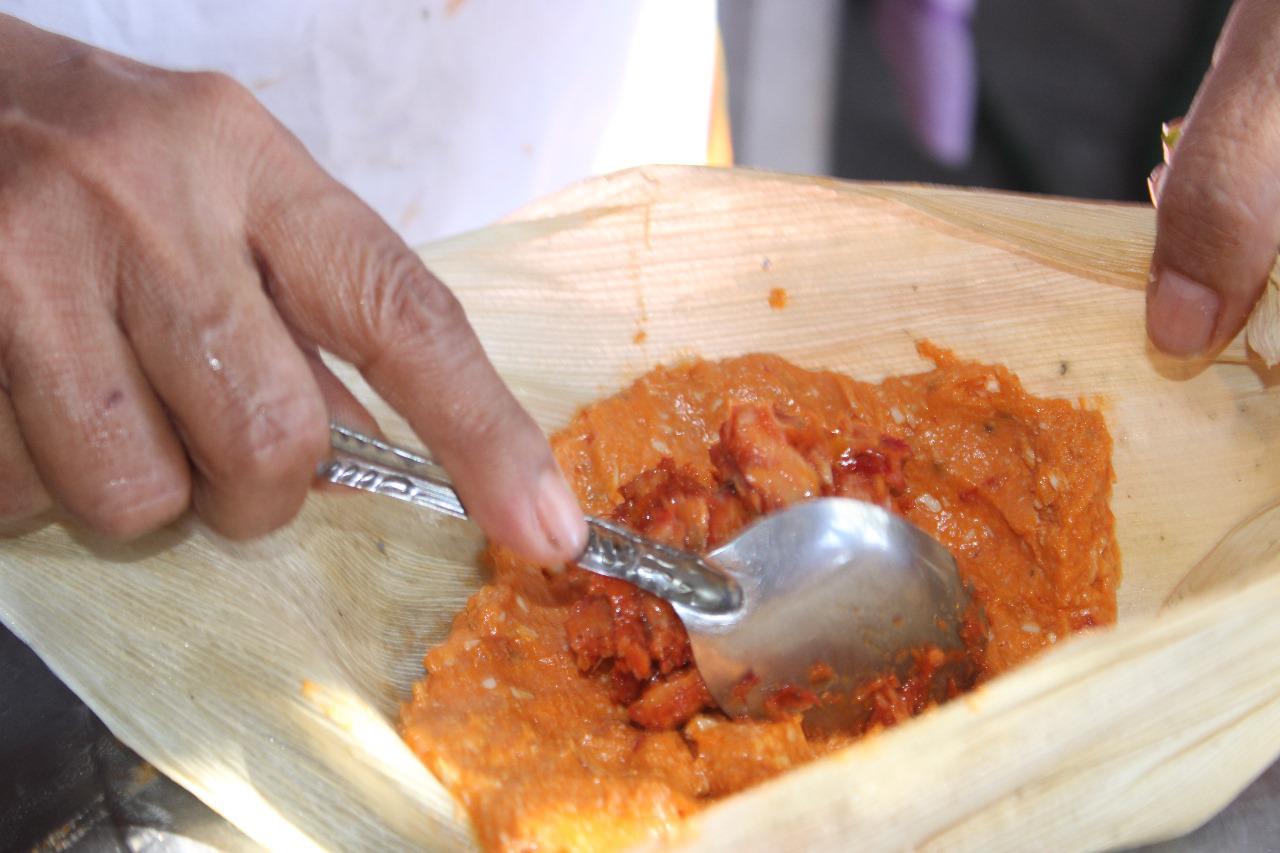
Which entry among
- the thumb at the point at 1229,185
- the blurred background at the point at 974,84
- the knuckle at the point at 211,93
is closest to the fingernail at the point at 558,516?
the knuckle at the point at 211,93

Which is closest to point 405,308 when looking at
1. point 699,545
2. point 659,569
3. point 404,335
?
point 404,335

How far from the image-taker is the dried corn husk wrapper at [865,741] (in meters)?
1.14

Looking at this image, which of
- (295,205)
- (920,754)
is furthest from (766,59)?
(920,754)

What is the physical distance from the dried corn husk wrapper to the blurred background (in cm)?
183

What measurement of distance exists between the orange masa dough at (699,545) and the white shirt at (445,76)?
0.95m

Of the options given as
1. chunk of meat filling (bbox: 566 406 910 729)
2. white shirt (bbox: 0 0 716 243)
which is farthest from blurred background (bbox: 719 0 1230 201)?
chunk of meat filling (bbox: 566 406 910 729)

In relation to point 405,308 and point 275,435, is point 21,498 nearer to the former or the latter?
point 275,435

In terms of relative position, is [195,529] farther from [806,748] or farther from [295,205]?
[806,748]

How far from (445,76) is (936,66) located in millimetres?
2068

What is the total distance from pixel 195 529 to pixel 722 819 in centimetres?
84

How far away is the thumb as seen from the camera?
1438 mm

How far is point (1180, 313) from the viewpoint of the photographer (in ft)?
5.37

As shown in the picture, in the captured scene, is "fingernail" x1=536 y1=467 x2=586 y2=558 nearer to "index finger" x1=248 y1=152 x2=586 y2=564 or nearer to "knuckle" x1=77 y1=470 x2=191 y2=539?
"index finger" x1=248 y1=152 x2=586 y2=564

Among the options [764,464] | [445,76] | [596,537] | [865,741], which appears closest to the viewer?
[865,741]
